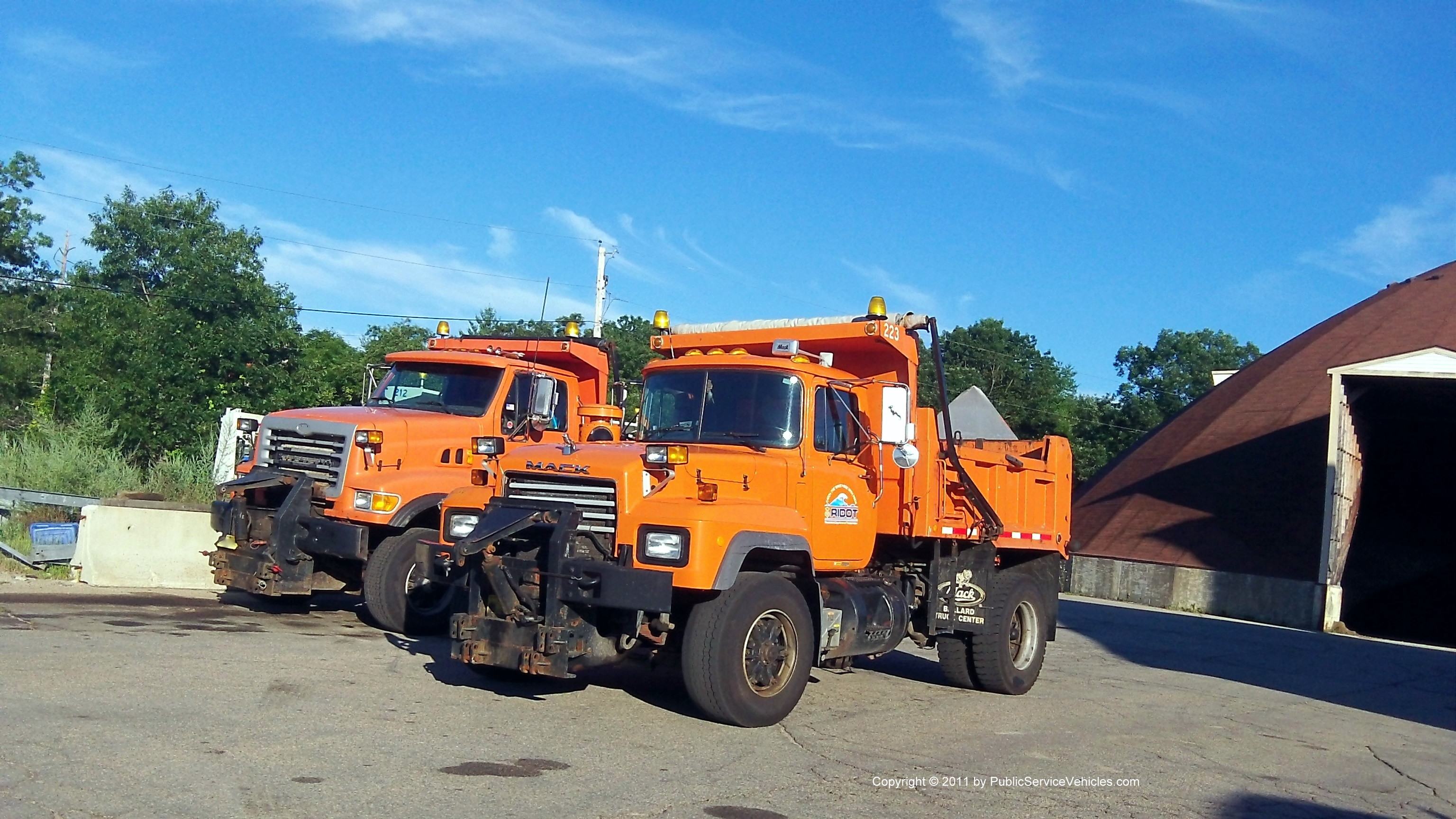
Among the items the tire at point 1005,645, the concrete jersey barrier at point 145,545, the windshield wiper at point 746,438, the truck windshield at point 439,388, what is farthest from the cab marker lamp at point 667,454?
the concrete jersey barrier at point 145,545

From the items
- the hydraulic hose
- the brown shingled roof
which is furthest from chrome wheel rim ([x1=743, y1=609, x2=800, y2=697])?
the brown shingled roof

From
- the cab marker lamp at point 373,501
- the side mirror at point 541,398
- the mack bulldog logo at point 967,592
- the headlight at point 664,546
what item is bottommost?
the mack bulldog logo at point 967,592

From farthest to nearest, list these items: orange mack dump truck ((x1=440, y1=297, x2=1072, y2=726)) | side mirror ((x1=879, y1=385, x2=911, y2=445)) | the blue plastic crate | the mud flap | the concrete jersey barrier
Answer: the blue plastic crate → the concrete jersey barrier → the mud flap → side mirror ((x1=879, y1=385, x2=911, y2=445)) → orange mack dump truck ((x1=440, y1=297, x2=1072, y2=726))

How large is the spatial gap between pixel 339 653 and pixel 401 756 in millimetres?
3841

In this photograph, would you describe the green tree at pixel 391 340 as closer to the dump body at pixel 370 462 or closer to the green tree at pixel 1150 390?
the dump body at pixel 370 462

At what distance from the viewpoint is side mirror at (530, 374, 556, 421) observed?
13.0 meters

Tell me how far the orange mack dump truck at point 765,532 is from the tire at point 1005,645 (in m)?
0.02

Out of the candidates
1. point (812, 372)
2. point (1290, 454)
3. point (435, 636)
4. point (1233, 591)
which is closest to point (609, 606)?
point (812, 372)

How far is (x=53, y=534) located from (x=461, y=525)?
298 inches

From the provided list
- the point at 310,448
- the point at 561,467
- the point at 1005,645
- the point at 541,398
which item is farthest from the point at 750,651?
the point at 310,448

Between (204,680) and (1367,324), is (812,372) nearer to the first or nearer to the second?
(204,680)

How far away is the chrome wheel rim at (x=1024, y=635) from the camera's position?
1140cm

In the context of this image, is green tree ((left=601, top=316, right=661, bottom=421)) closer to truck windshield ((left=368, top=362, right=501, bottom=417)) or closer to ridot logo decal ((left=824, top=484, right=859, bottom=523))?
truck windshield ((left=368, top=362, right=501, bottom=417))

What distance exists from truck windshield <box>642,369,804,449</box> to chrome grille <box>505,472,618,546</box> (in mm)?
1033
